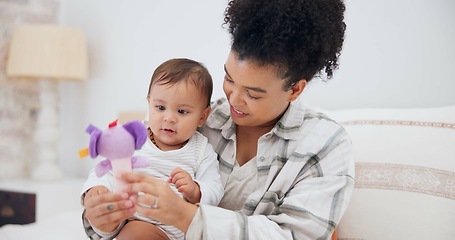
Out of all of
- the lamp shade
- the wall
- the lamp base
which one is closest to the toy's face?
the wall

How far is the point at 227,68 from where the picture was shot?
123cm

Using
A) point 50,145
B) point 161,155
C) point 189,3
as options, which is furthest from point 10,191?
point 161,155

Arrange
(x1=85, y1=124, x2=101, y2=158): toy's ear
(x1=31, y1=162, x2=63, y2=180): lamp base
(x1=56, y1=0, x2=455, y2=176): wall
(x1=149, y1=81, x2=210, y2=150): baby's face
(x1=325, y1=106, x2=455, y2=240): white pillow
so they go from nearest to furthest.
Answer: (x1=85, y1=124, x2=101, y2=158): toy's ear, (x1=149, y1=81, x2=210, y2=150): baby's face, (x1=325, y1=106, x2=455, y2=240): white pillow, (x1=56, y1=0, x2=455, y2=176): wall, (x1=31, y1=162, x2=63, y2=180): lamp base

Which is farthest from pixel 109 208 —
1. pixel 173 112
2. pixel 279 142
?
pixel 279 142

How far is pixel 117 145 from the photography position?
2.91 feet

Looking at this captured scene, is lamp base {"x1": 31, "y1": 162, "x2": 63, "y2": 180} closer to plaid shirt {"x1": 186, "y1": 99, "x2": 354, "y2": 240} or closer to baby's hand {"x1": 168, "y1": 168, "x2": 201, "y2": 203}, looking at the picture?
plaid shirt {"x1": 186, "y1": 99, "x2": 354, "y2": 240}

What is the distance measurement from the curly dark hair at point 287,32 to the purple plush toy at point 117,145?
37cm

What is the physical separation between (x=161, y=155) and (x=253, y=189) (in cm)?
25

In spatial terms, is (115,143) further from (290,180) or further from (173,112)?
(290,180)

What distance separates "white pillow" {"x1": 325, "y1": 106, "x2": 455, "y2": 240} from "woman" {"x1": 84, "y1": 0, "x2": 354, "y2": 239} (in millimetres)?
329

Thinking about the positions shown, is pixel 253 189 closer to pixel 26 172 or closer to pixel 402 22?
pixel 402 22

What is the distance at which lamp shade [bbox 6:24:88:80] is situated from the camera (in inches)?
118

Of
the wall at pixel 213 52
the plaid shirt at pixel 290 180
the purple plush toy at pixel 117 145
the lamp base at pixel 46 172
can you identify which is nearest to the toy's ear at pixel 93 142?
the purple plush toy at pixel 117 145

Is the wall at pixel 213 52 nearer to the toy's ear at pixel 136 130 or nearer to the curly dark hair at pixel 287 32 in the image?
the curly dark hair at pixel 287 32
